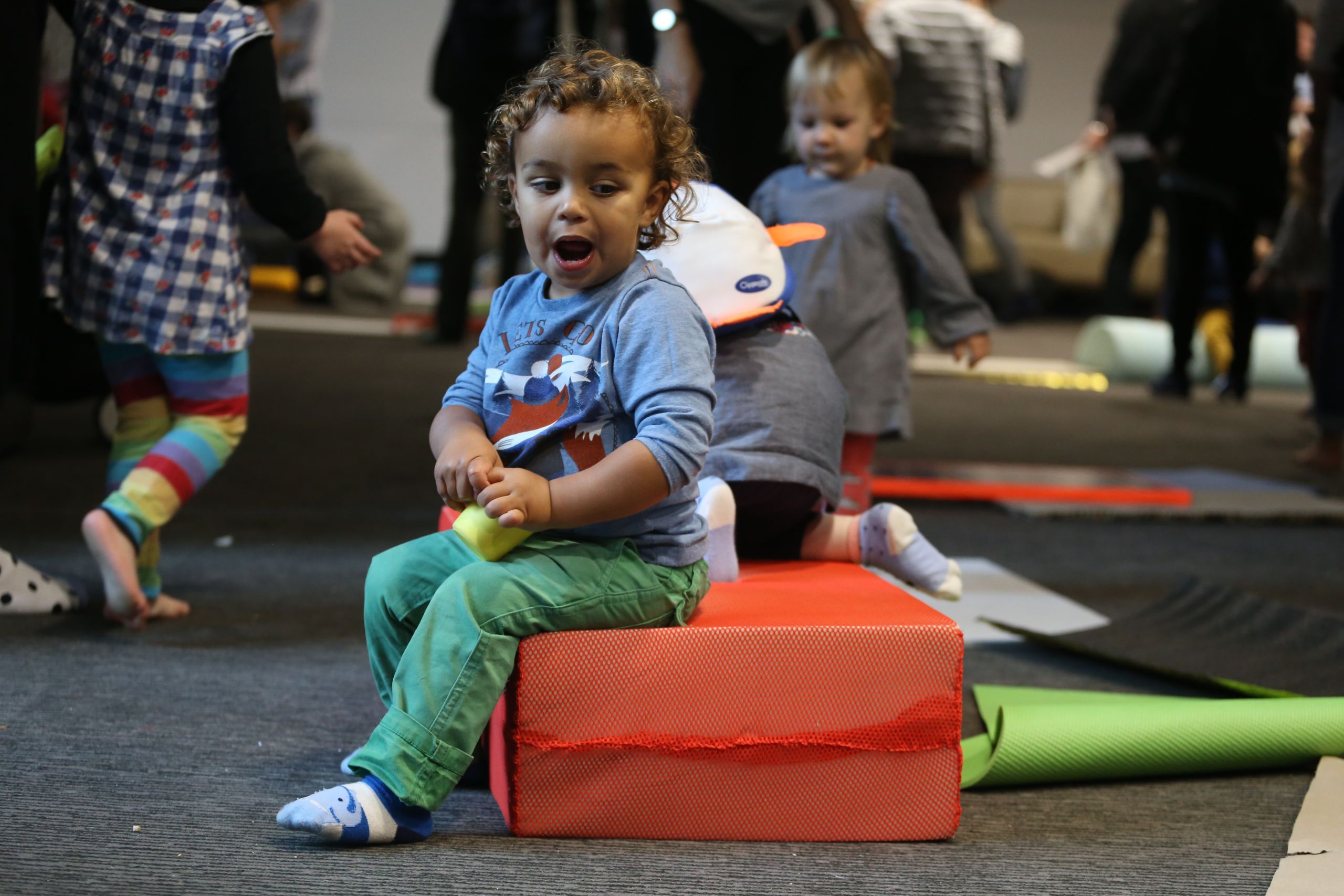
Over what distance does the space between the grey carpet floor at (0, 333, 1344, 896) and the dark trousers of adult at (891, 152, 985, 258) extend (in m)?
2.13

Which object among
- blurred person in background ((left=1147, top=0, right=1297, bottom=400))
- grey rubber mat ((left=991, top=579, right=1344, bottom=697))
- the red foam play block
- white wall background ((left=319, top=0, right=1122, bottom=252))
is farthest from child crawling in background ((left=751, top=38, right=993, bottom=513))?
white wall background ((left=319, top=0, right=1122, bottom=252))

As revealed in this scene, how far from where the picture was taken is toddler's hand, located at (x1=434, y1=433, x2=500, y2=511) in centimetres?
117

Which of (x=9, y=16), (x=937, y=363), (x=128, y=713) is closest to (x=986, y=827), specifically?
(x=128, y=713)

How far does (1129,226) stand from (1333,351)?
10.1ft

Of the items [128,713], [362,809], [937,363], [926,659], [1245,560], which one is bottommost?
[937,363]

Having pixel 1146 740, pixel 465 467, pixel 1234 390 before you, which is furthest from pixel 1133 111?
pixel 465 467

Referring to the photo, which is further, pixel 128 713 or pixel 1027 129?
pixel 1027 129

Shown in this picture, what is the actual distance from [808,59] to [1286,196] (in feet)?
10.4

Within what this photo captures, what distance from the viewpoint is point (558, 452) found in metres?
1.24

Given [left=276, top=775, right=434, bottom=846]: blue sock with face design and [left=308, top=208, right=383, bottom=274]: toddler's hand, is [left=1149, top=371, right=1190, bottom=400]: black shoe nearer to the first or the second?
[left=308, top=208, right=383, bottom=274]: toddler's hand

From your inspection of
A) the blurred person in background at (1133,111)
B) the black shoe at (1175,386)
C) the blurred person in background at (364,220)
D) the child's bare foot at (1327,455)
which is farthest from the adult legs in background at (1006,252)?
the blurred person in background at (364,220)

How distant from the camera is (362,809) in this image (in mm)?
1130

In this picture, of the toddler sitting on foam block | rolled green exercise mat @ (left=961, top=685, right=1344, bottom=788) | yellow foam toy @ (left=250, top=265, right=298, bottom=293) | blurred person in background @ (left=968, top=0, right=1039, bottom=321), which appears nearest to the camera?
rolled green exercise mat @ (left=961, top=685, right=1344, bottom=788)

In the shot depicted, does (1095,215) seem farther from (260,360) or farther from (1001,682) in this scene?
(1001,682)
